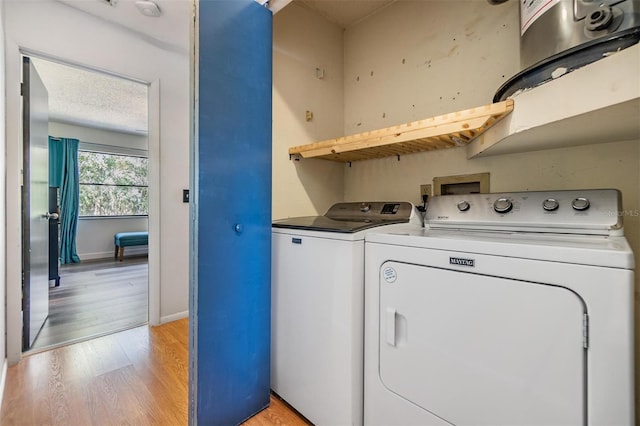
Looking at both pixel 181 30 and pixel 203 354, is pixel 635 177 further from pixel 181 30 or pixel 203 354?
pixel 181 30

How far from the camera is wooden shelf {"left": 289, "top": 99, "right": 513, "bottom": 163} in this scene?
111cm

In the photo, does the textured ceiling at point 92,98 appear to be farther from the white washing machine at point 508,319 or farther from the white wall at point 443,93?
the white washing machine at point 508,319

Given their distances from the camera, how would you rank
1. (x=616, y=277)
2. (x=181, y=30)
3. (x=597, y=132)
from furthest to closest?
(x=181, y=30) → (x=597, y=132) → (x=616, y=277)

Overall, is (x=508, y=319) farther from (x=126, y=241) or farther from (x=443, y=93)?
(x=126, y=241)

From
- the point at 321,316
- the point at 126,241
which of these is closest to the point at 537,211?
the point at 321,316

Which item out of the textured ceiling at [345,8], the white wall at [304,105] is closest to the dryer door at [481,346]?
the white wall at [304,105]

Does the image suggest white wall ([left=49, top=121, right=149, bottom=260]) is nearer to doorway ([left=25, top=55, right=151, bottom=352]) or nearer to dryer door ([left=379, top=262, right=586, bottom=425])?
doorway ([left=25, top=55, right=151, bottom=352])

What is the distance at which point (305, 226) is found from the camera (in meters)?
1.29

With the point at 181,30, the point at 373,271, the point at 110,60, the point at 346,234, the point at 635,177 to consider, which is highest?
the point at 181,30

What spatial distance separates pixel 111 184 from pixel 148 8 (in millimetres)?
4460

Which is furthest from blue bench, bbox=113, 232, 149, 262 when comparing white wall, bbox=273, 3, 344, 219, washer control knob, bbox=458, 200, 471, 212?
washer control knob, bbox=458, 200, 471, 212

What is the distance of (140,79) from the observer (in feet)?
7.21

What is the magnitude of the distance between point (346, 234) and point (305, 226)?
0.84ft

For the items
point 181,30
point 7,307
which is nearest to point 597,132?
point 181,30
